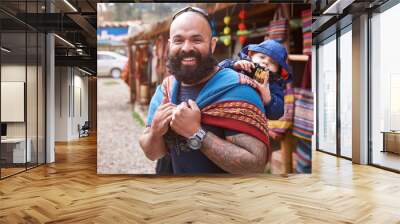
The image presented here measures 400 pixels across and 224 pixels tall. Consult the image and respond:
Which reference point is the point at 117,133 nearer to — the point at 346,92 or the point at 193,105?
the point at 193,105

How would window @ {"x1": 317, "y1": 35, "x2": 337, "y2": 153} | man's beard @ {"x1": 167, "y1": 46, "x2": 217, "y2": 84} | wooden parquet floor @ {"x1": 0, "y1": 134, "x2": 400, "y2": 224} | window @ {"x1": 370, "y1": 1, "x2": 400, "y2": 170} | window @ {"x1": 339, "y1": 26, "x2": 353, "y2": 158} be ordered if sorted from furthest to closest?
window @ {"x1": 317, "y1": 35, "x2": 337, "y2": 153} → window @ {"x1": 339, "y1": 26, "x2": 353, "y2": 158} → window @ {"x1": 370, "y1": 1, "x2": 400, "y2": 170} → man's beard @ {"x1": 167, "y1": 46, "x2": 217, "y2": 84} → wooden parquet floor @ {"x1": 0, "y1": 134, "x2": 400, "y2": 224}

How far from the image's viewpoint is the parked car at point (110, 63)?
20.2 ft

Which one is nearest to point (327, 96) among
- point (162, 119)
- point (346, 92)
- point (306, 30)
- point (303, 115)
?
point (346, 92)

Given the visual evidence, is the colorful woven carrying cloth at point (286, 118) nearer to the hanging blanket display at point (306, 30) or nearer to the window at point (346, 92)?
the hanging blanket display at point (306, 30)

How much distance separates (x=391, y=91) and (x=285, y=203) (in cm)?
368

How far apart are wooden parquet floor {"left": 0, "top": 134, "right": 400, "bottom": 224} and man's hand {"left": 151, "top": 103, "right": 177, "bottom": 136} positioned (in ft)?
2.50

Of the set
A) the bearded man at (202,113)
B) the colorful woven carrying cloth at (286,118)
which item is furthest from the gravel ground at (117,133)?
the colorful woven carrying cloth at (286,118)

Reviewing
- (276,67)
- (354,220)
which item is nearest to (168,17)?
(276,67)

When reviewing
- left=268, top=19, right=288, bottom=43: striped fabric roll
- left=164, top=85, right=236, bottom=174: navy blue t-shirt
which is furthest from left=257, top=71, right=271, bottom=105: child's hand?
left=164, top=85, right=236, bottom=174: navy blue t-shirt

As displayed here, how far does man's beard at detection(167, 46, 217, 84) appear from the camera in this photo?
595cm

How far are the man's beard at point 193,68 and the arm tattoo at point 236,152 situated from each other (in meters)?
0.87

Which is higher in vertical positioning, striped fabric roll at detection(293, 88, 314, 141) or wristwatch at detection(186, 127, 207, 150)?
striped fabric roll at detection(293, 88, 314, 141)

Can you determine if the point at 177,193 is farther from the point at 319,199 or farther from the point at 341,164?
the point at 341,164

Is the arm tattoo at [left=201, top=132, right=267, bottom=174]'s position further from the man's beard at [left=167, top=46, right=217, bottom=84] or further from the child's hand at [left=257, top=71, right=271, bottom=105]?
the man's beard at [left=167, top=46, right=217, bottom=84]
